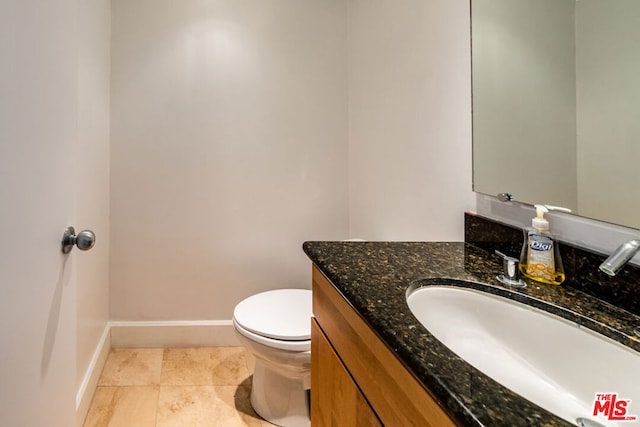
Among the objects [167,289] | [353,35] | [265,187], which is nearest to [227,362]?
[167,289]

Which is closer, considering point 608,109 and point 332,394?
point 608,109

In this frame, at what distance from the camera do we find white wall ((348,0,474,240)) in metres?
1.34

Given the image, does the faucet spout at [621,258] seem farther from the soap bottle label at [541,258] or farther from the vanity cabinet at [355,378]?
the vanity cabinet at [355,378]

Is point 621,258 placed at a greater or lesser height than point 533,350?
greater

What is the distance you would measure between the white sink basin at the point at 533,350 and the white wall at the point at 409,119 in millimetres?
524

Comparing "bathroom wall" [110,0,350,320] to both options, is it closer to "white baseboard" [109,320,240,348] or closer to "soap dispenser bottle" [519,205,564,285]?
"white baseboard" [109,320,240,348]

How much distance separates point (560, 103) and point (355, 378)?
0.80 metres

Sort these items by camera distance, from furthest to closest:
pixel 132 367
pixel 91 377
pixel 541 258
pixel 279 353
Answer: pixel 132 367 < pixel 91 377 < pixel 279 353 < pixel 541 258

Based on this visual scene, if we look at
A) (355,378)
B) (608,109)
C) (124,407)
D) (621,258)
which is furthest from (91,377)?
(608,109)

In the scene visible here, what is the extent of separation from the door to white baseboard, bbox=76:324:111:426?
0.68 meters

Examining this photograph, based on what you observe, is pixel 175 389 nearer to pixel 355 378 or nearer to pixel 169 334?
pixel 169 334

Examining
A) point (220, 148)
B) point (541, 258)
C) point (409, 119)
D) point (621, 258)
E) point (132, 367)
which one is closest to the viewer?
point (621, 258)

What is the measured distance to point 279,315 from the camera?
1710mm

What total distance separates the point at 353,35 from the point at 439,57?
3.24ft
